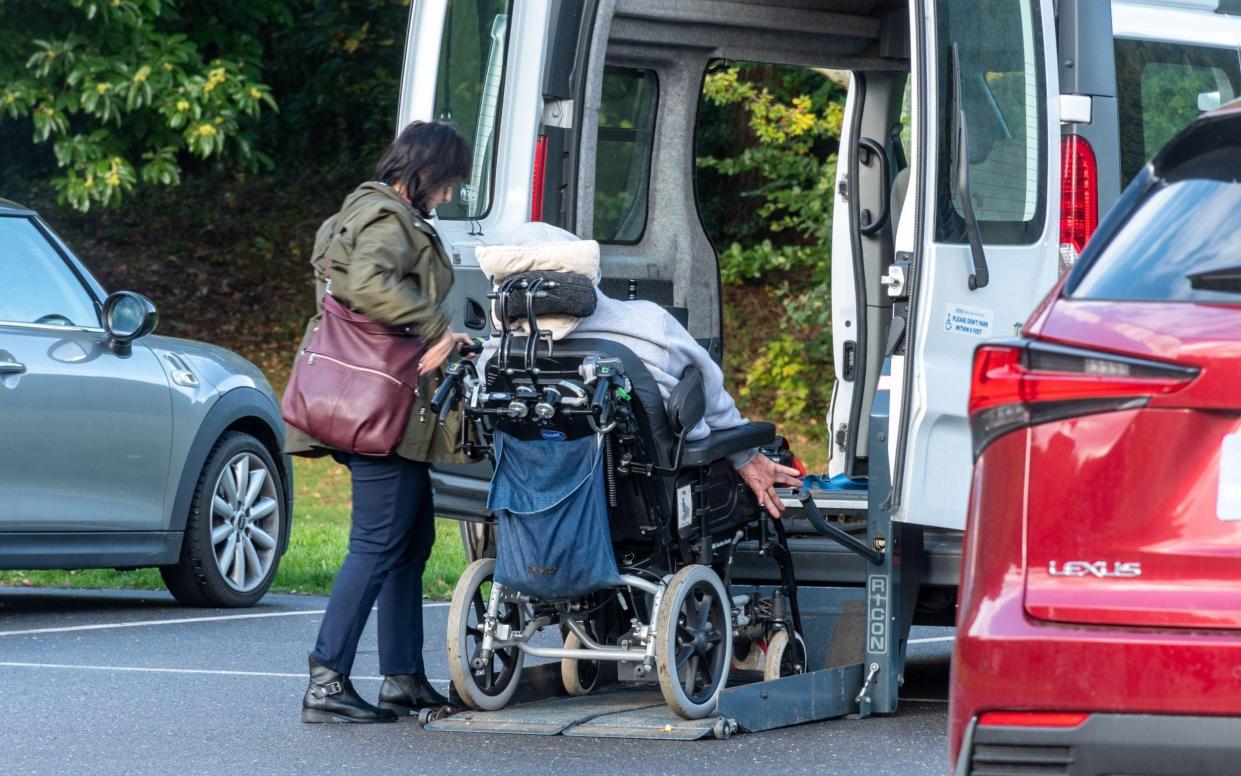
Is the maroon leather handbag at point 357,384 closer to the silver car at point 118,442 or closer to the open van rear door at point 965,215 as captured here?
the open van rear door at point 965,215

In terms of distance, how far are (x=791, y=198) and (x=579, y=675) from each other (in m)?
11.3

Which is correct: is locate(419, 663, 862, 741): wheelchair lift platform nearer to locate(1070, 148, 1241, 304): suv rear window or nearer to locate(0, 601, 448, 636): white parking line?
locate(1070, 148, 1241, 304): suv rear window

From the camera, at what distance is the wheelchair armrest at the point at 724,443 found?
6.18 metres

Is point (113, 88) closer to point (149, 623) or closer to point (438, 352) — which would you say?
point (149, 623)

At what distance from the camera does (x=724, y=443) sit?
6309 mm

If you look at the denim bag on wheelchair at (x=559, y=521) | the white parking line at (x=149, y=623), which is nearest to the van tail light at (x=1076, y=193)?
the denim bag on wheelchair at (x=559, y=521)

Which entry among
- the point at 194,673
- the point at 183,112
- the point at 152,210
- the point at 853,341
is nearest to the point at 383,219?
the point at 194,673

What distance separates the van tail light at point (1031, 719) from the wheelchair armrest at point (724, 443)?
2.52 m

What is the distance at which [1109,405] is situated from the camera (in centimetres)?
361

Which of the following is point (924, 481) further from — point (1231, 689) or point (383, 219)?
point (1231, 689)

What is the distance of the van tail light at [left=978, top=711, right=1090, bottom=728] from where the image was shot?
3577mm

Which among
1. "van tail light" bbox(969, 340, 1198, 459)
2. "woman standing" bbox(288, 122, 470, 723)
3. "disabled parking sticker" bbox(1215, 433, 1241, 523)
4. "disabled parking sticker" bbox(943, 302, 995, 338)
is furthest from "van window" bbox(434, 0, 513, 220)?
"disabled parking sticker" bbox(1215, 433, 1241, 523)

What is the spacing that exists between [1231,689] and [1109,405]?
518mm

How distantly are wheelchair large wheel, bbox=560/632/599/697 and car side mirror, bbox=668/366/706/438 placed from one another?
98 centimetres
